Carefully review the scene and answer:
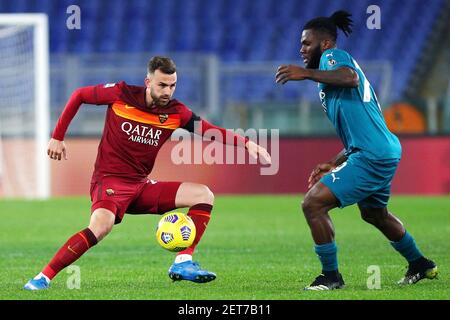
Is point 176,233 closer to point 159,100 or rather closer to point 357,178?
point 159,100

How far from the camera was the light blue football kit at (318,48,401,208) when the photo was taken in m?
7.14

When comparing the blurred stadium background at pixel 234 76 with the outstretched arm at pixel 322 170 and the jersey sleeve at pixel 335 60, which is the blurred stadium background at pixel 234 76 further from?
the jersey sleeve at pixel 335 60

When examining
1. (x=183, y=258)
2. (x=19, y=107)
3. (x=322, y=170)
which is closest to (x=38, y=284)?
(x=183, y=258)

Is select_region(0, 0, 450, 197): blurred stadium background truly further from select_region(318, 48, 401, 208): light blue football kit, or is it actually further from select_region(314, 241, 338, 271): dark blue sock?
select_region(314, 241, 338, 271): dark blue sock

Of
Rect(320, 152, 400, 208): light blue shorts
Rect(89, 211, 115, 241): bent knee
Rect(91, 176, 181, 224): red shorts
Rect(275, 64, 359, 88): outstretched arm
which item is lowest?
Rect(89, 211, 115, 241): bent knee

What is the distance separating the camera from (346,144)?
7418mm

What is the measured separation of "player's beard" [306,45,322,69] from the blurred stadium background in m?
11.5

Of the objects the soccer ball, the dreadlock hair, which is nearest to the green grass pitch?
the soccer ball

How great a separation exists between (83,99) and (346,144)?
6.28 feet

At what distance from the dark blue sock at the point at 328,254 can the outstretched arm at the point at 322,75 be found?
108cm

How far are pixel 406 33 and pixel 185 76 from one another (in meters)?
6.92

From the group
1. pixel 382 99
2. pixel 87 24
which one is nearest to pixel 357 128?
pixel 382 99
